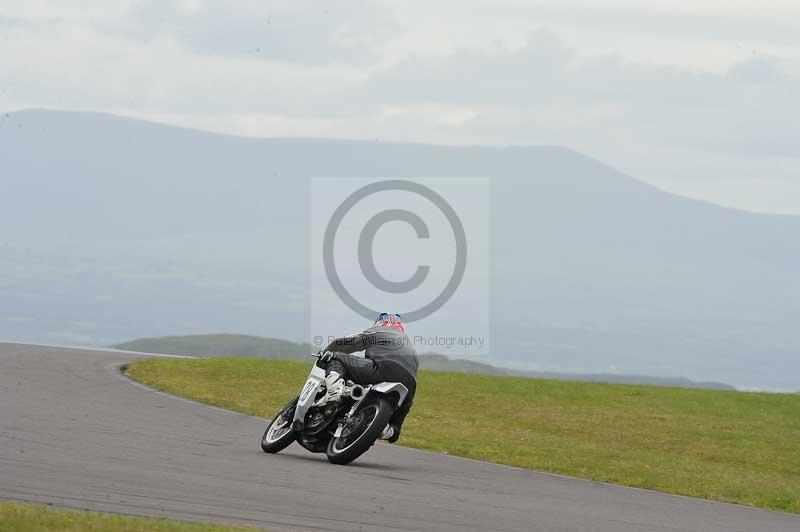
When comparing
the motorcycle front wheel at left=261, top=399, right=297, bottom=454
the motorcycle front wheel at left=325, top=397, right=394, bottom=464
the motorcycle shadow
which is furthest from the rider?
the motorcycle front wheel at left=261, top=399, right=297, bottom=454

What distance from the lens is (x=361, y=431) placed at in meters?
15.3

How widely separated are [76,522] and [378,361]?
20.9 ft

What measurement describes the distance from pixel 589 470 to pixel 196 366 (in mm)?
14774

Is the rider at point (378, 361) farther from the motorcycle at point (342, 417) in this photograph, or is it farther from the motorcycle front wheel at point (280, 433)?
the motorcycle front wheel at point (280, 433)


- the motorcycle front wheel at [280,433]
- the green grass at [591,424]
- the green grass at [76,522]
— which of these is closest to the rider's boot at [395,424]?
the motorcycle front wheel at [280,433]

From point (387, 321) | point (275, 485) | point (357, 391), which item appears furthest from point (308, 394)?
point (275, 485)

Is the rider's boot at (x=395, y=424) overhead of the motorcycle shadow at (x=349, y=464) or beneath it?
overhead

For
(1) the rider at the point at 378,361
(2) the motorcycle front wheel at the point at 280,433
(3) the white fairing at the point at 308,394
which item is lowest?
(2) the motorcycle front wheel at the point at 280,433

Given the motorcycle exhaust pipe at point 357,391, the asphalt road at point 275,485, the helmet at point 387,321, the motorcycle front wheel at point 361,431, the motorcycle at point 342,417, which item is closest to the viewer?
the asphalt road at point 275,485

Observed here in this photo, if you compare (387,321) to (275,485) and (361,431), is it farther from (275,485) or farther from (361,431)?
(275,485)

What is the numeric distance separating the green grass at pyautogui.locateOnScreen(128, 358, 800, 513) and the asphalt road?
6.09 feet

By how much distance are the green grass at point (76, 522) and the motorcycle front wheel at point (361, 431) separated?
4.96 meters

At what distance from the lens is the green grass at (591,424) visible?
62.3 ft

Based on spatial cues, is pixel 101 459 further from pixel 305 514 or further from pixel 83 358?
pixel 83 358
